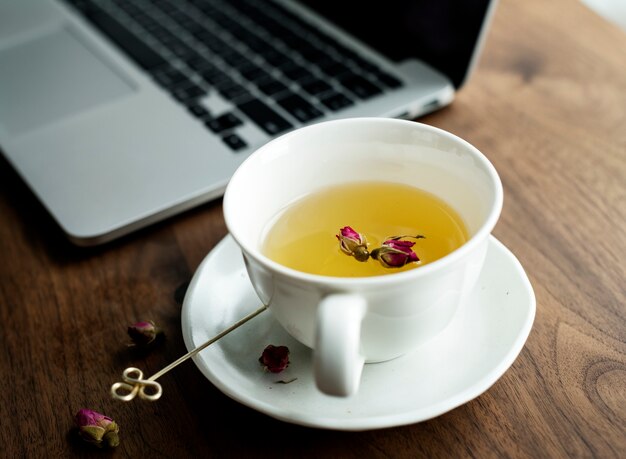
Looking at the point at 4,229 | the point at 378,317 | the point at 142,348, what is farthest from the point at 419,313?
the point at 4,229

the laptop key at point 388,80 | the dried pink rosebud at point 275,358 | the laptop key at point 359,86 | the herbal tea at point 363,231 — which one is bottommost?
the laptop key at point 359,86

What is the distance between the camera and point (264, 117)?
817 millimetres

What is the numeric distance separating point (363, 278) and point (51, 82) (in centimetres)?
67

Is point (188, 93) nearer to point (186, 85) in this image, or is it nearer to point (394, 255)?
point (186, 85)

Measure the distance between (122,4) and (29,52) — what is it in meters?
Answer: 0.21

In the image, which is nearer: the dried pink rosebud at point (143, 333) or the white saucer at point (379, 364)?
the white saucer at point (379, 364)

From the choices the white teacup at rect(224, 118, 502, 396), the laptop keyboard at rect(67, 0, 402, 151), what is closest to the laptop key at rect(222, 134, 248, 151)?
the laptop keyboard at rect(67, 0, 402, 151)

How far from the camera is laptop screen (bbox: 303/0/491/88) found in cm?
82

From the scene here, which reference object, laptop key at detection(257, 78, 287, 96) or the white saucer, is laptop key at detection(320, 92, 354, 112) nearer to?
laptop key at detection(257, 78, 287, 96)

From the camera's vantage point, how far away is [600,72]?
90 centimetres

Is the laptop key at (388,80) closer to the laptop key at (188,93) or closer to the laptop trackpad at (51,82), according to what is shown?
the laptop key at (188,93)

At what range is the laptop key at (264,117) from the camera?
0.80 m

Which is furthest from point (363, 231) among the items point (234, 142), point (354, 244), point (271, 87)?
point (271, 87)

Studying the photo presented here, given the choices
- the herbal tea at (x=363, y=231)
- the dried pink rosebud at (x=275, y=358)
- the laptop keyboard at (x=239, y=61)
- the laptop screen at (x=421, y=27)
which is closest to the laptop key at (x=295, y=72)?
the laptop keyboard at (x=239, y=61)
